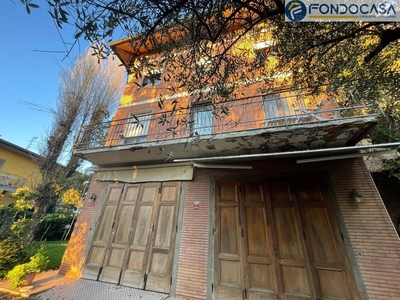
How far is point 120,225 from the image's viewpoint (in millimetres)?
5594

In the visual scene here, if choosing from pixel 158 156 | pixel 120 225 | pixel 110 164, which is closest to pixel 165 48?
pixel 158 156

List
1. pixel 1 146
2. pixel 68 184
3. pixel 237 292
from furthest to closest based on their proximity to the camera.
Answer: pixel 1 146, pixel 68 184, pixel 237 292

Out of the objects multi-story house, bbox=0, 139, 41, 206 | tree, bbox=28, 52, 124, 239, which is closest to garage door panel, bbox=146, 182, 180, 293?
tree, bbox=28, 52, 124, 239

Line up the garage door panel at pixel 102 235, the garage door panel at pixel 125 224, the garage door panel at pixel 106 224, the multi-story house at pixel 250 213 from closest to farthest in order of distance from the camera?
the multi-story house at pixel 250 213, the garage door panel at pixel 102 235, the garage door panel at pixel 125 224, the garage door panel at pixel 106 224

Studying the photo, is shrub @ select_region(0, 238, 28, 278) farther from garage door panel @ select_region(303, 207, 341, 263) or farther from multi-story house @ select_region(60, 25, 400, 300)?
garage door panel @ select_region(303, 207, 341, 263)

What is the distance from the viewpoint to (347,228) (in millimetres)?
3850

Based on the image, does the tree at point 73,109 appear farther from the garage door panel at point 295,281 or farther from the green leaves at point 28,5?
the garage door panel at point 295,281

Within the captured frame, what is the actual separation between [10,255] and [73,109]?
7.33m

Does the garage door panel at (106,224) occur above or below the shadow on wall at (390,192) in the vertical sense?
below

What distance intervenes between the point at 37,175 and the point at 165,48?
9.47m

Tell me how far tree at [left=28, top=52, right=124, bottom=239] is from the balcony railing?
3498 millimetres

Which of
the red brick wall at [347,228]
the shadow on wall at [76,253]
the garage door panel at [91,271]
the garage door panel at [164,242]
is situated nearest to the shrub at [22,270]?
the shadow on wall at [76,253]

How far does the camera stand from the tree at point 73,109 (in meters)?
7.79

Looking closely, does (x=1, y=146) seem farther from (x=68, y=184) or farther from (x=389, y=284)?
(x=389, y=284)
